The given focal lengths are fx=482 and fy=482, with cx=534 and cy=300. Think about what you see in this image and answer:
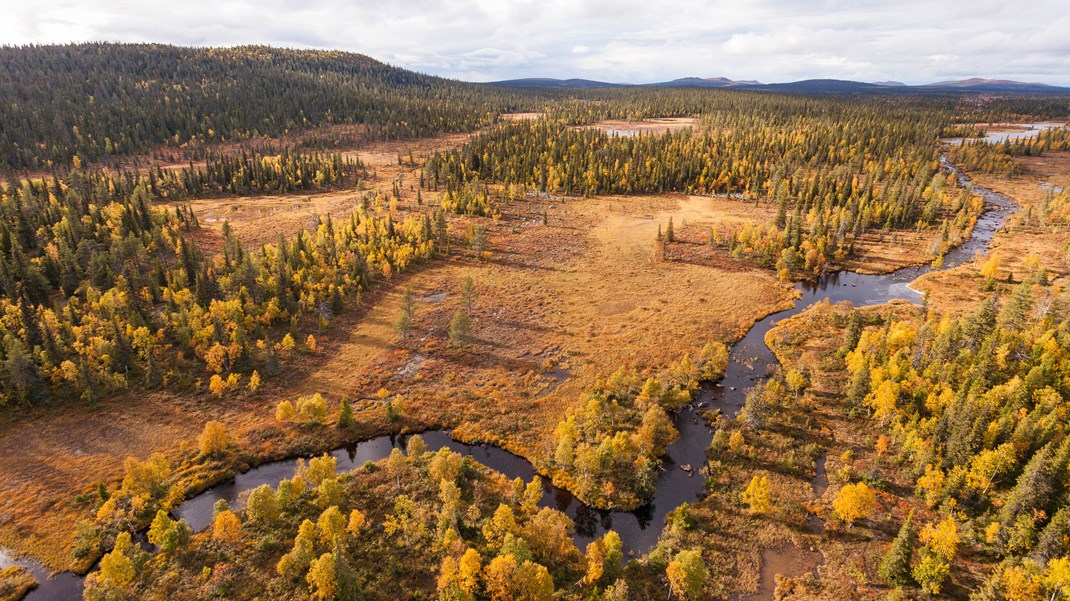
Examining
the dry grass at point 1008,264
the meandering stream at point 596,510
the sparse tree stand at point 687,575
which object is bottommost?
the meandering stream at point 596,510

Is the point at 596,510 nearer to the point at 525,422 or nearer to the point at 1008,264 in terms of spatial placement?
the point at 525,422

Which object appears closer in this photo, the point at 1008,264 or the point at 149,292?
the point at 149,292

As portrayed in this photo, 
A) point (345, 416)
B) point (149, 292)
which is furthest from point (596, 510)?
point (149, 292)

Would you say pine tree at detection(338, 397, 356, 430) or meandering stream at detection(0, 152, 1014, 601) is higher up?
pine tree at detection(338, 397, 356, 430)

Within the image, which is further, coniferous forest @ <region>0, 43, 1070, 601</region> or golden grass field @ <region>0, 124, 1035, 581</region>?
golden grass field @ <region>0, 124, 1035, 581</region>

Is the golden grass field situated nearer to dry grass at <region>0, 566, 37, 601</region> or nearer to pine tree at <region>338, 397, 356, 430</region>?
pine tree at <region>338, 397, 356, 430</region>

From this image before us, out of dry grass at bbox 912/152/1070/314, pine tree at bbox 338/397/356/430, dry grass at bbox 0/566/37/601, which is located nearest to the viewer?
dry grass at bbox 0/566/37/601

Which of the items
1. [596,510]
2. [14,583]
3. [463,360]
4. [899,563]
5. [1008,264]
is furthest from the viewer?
[1008,264]

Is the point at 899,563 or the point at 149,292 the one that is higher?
the point at 149,292

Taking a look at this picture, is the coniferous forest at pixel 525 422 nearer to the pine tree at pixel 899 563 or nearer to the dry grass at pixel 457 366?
the pine tree at pixel 899 563

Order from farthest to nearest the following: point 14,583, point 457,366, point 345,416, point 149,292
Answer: point 149,292, point 457,366, point 345,416, point 14,583

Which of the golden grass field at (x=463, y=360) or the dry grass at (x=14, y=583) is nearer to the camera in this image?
the dry grass at (x=14, y=583)

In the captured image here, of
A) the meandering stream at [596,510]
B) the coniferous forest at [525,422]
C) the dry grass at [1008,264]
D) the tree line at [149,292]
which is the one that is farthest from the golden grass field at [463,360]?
the dry grass at [1008,264]

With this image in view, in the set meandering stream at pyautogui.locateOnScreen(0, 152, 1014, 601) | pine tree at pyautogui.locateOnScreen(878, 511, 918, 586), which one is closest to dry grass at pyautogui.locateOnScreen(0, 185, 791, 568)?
meandering stream at pyautogui.locateOnScreen(0, 152, 1014, 601)
